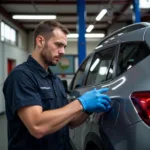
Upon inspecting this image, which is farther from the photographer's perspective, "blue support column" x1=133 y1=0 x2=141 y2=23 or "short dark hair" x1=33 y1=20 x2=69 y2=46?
"blue support column" x1=133 y1=0 x2=141 y2=23

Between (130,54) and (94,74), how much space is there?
865 millimetres

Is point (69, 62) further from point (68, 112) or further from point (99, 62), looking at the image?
point (68, 112)

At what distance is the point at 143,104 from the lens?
1.53m

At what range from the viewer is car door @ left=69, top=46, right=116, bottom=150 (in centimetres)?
231

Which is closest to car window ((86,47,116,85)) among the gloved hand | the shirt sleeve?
the gloved hand

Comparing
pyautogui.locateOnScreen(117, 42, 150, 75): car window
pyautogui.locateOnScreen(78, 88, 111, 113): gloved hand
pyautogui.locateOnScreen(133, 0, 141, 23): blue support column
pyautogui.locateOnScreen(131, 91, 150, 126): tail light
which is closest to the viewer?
pyautogui.locateOnScreen(131, 91, 150, 126): tail light

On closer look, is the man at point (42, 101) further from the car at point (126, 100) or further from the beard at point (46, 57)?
the car at point (126, 100)

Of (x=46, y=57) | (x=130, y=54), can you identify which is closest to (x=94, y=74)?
(x=130, y=54)

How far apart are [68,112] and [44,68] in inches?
17.7

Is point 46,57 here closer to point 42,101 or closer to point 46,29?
point 46,29

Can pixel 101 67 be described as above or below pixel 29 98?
above

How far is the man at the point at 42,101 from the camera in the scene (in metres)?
1.55

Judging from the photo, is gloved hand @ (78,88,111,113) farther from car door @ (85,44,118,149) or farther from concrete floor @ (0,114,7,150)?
concrete floor @ (0,114,7,150)

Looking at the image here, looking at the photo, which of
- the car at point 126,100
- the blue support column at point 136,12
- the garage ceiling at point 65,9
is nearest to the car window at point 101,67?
the car at point 126,100
